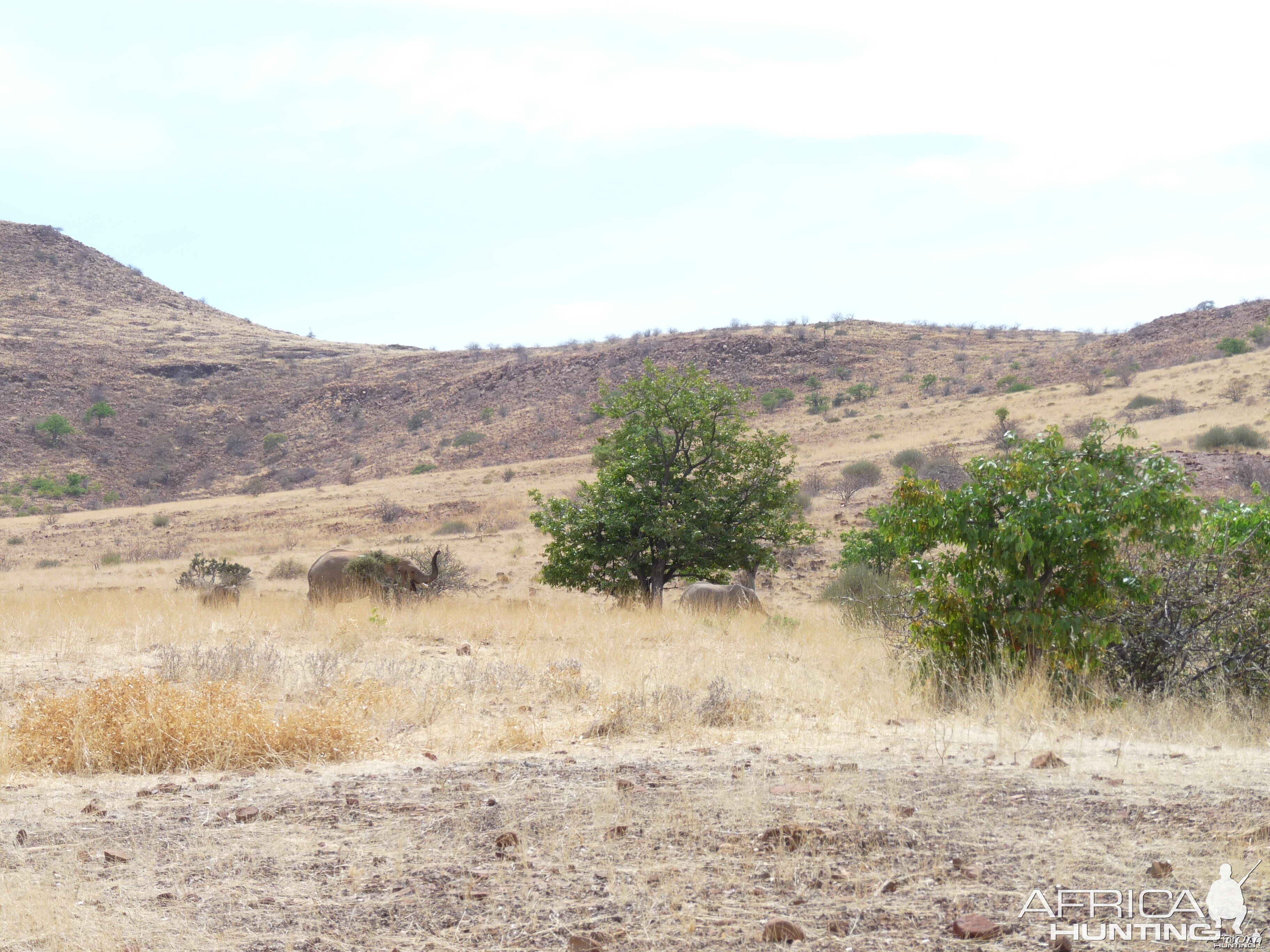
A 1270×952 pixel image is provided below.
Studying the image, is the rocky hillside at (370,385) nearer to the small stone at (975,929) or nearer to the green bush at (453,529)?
the green bush at (453,529)

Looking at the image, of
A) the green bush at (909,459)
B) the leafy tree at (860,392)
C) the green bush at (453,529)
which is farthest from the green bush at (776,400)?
the green bush at (453,529)

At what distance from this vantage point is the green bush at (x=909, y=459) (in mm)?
34094

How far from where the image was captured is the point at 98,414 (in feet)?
212

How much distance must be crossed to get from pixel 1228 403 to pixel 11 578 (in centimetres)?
3985

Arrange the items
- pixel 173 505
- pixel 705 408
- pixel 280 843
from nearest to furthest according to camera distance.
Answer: pixel 280 843, pixel 705 408, pixel 173 505

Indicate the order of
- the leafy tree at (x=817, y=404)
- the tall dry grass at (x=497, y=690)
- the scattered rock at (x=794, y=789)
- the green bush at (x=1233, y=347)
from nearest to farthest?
the scattered rock at (x=794, y=789) < the tall dry grass at (x=497, y=690) < the green bush at (x=1233, y=347) < the leafy tree at (x=817, y=404)

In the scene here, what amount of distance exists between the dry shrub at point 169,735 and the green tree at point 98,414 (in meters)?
64.9

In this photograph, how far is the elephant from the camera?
16219 mm

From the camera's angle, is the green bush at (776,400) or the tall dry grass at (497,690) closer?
the tall dry grass at (497,690)

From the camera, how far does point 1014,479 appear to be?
8523 millimetres

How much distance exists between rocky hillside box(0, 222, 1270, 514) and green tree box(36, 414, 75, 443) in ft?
0.92

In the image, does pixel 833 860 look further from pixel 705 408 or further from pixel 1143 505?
pixel 705 408

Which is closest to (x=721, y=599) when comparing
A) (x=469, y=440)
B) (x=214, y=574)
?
(x=214, y=574)

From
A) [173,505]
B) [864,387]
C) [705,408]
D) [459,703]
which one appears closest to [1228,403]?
[864,387]
